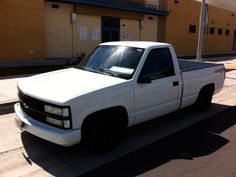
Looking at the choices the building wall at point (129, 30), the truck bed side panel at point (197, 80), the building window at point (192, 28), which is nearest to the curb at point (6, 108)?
the truck bed side panel at point (197, 80)

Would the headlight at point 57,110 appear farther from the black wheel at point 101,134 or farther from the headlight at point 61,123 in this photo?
the black wheel at point 101,134

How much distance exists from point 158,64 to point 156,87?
52cm

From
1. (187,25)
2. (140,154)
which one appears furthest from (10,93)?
(187,25)

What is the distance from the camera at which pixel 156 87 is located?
5.70 m

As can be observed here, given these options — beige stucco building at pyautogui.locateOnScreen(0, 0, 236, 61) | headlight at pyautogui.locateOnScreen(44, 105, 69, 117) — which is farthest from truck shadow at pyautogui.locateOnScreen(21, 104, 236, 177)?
beige stucco building at pyautogui.locateOnScreen(0, 0, 236, 61)

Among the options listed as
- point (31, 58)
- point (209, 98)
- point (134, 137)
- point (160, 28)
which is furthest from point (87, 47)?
point (134, 137)

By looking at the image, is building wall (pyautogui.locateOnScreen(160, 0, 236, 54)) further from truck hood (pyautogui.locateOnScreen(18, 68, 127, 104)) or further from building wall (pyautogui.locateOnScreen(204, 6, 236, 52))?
truck hood (pyautogui.locateOnScreen(18, 68, 127, 104))

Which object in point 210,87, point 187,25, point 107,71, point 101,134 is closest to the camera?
point 101,134

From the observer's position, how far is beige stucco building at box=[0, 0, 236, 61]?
1744 cm

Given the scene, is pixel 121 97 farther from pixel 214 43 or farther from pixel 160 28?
pixel 214 43

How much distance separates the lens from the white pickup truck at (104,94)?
4.38m

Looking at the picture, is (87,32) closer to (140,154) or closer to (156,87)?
(156,87)

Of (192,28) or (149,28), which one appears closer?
(149,28)

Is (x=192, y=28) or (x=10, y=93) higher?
(x=192, y=28)
